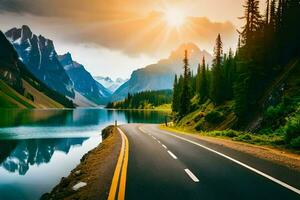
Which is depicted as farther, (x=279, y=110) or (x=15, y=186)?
(x=279, y=110)

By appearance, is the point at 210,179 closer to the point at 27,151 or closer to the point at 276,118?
the point at 276,118

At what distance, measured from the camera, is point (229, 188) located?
32.0 feet

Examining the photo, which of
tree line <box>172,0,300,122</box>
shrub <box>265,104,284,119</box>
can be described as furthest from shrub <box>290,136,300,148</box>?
tree line <box>172,0,300,122</box>

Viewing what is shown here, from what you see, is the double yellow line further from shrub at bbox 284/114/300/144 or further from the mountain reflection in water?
the mountain reflection in water

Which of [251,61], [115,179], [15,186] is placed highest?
[251,61]

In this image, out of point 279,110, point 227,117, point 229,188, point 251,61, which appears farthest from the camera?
point 227,117

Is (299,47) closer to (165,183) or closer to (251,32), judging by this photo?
(251,32)

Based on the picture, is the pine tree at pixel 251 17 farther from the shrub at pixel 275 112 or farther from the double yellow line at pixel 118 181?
the double yellow line at pixel 118 181

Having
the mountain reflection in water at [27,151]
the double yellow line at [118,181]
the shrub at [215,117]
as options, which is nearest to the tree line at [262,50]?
the shrub at [215,117]

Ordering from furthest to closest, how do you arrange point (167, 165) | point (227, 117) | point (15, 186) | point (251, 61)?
point (227, 117) → point (251, 61) → point (15, 186) → point (167, 165)

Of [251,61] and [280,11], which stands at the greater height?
[280,11]

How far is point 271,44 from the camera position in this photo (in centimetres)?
4675

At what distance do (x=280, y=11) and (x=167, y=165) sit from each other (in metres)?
47.8

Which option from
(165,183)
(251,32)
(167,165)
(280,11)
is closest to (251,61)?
(251,32)
